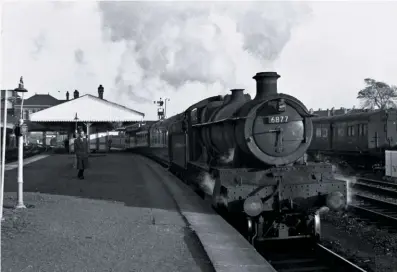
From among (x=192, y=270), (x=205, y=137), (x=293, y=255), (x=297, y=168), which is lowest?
(x=293, y=255)

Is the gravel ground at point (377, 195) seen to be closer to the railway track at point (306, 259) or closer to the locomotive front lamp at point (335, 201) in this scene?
the locomotive front lamp at point (335, 201)

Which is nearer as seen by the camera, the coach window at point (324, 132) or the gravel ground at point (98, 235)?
the gravel ground at point (98, 235)

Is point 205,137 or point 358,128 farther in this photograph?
point 358,128

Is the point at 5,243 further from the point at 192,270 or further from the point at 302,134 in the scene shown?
the point at 302,134

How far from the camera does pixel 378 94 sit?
60.8 m

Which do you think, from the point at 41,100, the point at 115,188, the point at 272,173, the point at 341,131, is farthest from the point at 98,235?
the point at 41,100

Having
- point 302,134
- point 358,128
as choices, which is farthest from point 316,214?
point 358,128

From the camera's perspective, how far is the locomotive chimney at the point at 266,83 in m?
7.59

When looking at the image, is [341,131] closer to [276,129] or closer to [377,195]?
[377,195]

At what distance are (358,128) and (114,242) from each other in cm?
1727

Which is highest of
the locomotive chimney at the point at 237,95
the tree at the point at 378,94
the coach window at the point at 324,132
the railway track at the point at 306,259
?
the tree at the point at 378,94

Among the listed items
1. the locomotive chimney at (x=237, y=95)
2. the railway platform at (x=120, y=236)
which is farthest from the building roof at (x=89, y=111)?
the locomotive chimney at (x=237, y=95)

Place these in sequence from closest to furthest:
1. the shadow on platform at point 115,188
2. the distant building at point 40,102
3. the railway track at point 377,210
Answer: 1. the railway track at point 377,210
2. the shadow on platform at point 115,188
3. the distant building at point 40,102

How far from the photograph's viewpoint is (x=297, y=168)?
24.3 feet
